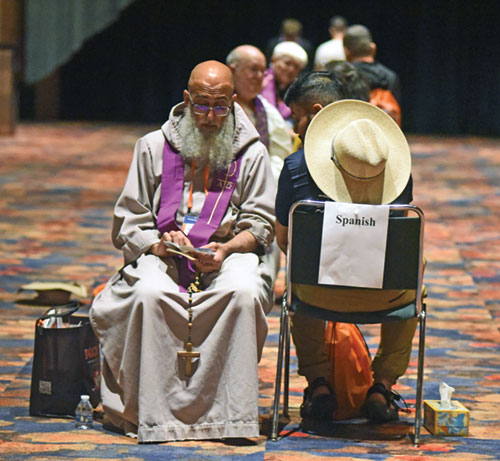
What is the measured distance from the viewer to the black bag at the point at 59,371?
3.78 m

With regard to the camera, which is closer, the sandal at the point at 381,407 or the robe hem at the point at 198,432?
the robe hem at the point at 198,432

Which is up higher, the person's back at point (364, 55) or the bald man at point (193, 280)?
the person's back at point (364, 55)

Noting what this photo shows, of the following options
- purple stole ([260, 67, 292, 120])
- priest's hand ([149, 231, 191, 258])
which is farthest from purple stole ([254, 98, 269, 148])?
priest's hand ([149, 231, 191, 258])

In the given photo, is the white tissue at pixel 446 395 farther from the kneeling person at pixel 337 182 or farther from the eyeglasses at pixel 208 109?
the eyeglasses at pixel 208 109

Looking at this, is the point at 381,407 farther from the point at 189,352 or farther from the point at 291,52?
the point at 291,52

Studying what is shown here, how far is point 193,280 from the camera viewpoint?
377 centimetres

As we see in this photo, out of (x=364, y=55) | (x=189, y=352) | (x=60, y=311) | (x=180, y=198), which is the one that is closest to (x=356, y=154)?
(x=180, y=198)

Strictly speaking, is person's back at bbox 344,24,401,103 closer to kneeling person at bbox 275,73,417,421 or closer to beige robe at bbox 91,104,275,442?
kneeling person at bbox 275,73,417,421

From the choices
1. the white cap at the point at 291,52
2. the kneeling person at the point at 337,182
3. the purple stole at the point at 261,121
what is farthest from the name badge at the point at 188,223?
the white cap at the point at 291,52

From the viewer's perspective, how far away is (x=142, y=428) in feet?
11.5

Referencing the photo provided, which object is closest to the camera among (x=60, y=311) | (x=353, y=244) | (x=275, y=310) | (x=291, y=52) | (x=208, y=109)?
(x=353, y=244)

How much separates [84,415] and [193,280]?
1.98ft

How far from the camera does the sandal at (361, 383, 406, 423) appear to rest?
3.77 metres

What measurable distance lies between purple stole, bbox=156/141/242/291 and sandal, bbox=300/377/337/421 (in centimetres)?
59
